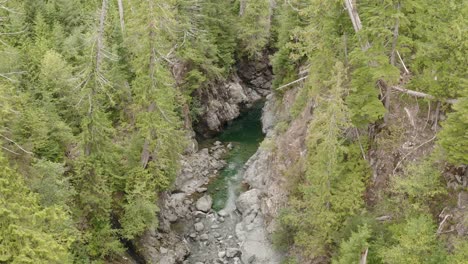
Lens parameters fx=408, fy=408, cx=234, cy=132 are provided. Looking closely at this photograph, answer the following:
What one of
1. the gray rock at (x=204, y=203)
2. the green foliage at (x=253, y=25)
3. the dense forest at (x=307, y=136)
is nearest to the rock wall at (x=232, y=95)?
the green foliage at (x=253, y=25)

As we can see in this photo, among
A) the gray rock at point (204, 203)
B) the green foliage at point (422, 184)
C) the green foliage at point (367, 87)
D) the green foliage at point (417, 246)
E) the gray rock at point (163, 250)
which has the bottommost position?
the gray rock at point (204, 203)

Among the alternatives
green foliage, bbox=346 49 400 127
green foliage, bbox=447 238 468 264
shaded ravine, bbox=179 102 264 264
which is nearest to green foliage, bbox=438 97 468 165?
green foliage, bbox=447 238 468 264

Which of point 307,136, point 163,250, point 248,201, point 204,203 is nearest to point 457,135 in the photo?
point 307,136

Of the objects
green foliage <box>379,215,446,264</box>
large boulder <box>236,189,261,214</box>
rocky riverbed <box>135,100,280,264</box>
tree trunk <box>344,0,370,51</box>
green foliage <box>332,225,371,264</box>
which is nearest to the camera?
green foliage <box>379,215,446,264</box>

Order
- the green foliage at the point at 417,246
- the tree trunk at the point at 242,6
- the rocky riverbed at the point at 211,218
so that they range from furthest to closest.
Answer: the tree trunk at the point at 242,6, the rocky riverbed at the point at 211,218, the green foliage at the point at 417,246

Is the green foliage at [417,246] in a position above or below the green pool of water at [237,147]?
above

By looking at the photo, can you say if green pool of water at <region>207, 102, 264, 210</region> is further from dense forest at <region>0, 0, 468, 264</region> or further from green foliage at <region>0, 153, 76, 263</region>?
green foliage at <region>0, 153, 76, 263</region>

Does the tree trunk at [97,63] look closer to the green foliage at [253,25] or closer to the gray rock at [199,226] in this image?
the gray rock at [199,226]
